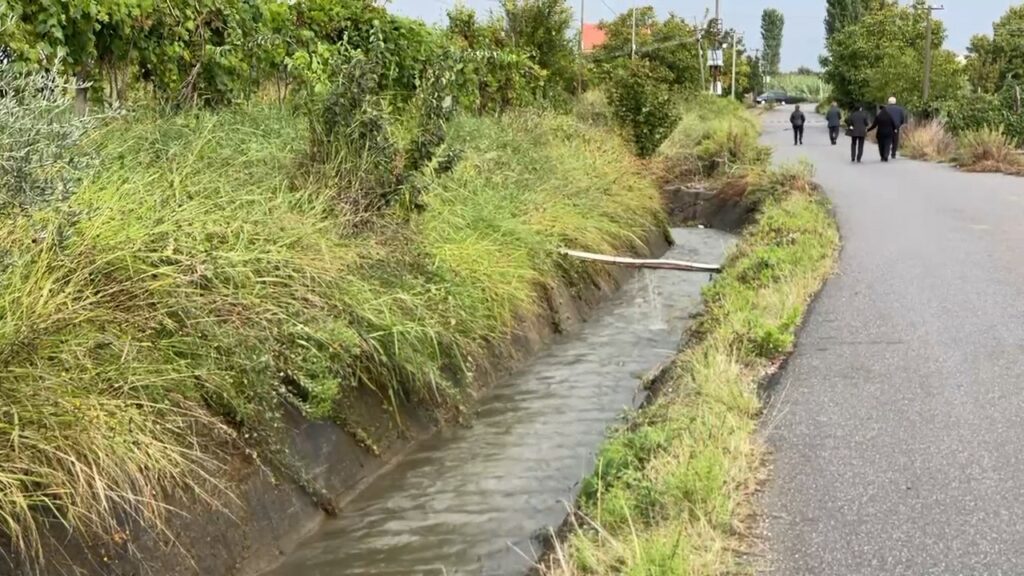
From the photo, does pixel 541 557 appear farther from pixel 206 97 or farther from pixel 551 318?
pixel 206 97

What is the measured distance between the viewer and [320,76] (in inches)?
427

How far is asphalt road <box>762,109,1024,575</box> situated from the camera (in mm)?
4266

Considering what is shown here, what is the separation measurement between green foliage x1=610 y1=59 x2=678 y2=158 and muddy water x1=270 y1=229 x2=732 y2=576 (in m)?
11.7

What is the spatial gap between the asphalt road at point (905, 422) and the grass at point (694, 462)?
0.18 meters

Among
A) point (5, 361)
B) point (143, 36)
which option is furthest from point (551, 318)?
point (5, 361)

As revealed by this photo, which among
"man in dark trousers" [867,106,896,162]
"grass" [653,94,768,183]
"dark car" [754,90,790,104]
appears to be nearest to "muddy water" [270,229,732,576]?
"grass" [653,94,768,183]

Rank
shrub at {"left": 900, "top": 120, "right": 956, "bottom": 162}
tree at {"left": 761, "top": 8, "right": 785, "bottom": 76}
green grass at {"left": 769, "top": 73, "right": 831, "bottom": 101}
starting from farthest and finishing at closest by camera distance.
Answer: tree at {"left": 761, "top": 8, "right": 785, "bottom": 76} < green grass at {"left": 769, "top": 73, "right": 831, "bottom": 101} < shrub at {"left": 900, "top": 120, "right": 956, "bottom": 162}

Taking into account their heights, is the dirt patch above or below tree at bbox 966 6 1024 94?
below

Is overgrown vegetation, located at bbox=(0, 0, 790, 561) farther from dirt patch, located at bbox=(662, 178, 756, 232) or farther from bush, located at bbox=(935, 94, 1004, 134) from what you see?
bush, located at bbox=(935, 94, 1004, 134)

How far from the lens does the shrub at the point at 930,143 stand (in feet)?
80.6

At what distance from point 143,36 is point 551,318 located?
470cm

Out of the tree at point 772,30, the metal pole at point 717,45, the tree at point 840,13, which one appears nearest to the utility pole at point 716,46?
the metal pole at point 717,45

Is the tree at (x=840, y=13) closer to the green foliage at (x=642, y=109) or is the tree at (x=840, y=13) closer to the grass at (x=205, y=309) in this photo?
the green foliage at (x=642, y=109)

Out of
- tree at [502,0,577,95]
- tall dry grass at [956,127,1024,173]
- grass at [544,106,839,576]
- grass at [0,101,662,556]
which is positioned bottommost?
grass at [544,106,839,576]
